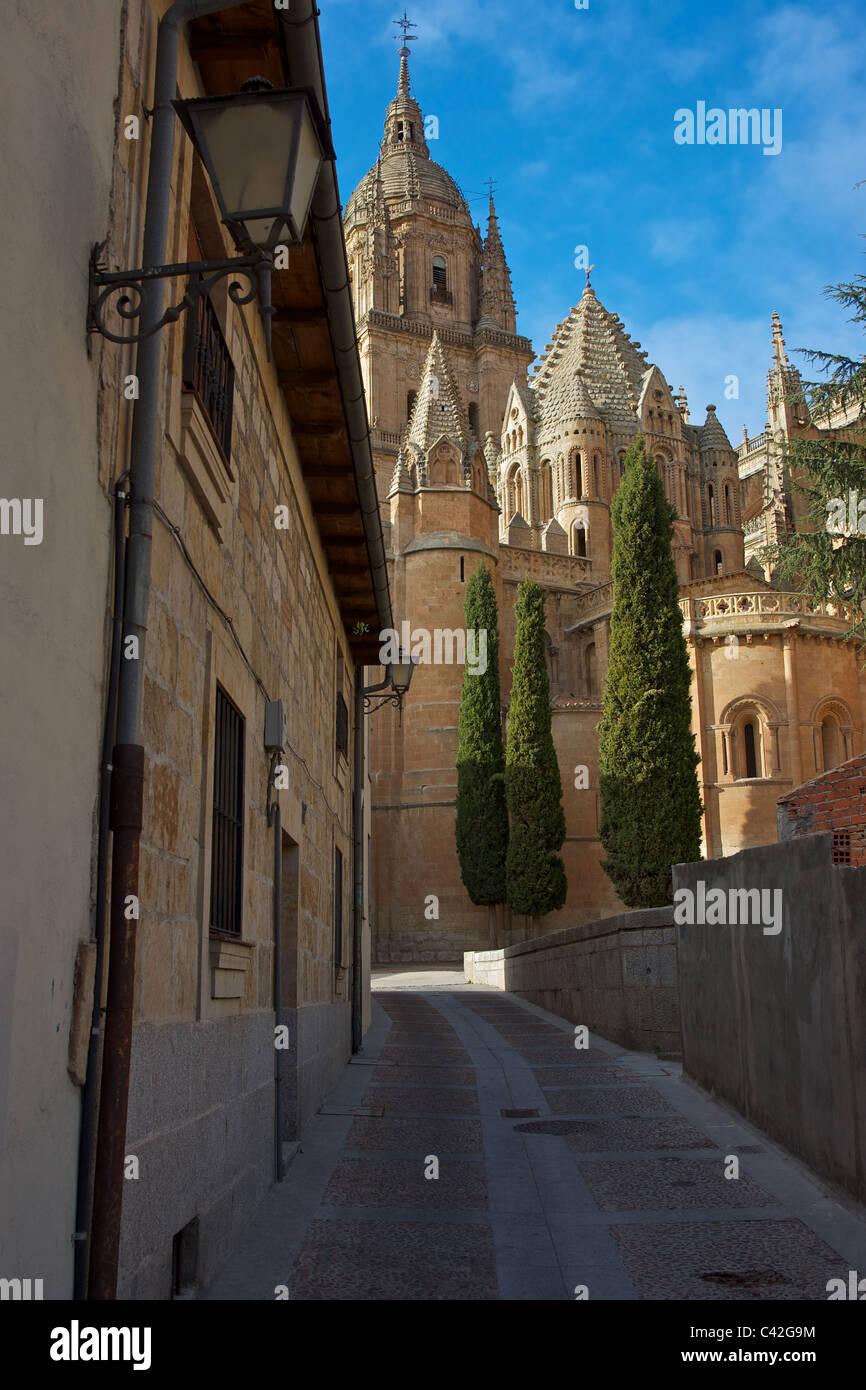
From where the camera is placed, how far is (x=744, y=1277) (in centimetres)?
513

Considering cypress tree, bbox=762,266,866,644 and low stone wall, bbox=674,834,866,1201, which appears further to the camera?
cypress tree, bbox=762,266,866,644

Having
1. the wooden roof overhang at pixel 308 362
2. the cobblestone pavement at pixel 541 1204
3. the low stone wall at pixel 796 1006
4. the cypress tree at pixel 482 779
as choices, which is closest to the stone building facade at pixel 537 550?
the cypress tree at pixel 482 779

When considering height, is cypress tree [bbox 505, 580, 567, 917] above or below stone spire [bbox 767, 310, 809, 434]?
below

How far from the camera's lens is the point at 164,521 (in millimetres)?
4344

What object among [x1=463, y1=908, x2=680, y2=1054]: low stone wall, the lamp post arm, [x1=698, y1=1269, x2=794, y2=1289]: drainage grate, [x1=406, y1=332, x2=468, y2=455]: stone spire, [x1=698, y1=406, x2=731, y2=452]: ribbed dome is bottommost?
[x1=698, y1=1269, x2=794, y2=1289]: drainage grate

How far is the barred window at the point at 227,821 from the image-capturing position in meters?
5.61

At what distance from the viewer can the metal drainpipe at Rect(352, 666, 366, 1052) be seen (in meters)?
14.1

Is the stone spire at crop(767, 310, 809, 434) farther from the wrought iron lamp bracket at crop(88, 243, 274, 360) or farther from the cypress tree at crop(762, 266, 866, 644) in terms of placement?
the wrought iron lamp bracket at crop(88, 243, 274, 360)

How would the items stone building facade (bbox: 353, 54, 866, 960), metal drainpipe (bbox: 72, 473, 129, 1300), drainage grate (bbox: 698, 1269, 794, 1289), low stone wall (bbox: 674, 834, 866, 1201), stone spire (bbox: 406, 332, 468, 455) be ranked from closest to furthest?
metal drainpipe (bbox: 72, 473, 129, 1300)
drainage grate (bbox: 698, 1269, 794, 1289)
low stone wall (bbox: 674, 834, 866, 1201)
stone building facade (bbox: 353, 54, 866, 960)
stone spire (bbox: 406, 332, 468, 455)

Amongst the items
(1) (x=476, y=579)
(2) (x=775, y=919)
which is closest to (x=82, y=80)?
(2) (x=775, y=919)

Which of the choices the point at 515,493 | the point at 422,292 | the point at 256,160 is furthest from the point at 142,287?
the point at 422,292

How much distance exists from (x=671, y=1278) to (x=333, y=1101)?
5.40 metres

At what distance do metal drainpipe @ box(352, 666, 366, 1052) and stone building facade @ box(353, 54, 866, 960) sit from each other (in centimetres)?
1916

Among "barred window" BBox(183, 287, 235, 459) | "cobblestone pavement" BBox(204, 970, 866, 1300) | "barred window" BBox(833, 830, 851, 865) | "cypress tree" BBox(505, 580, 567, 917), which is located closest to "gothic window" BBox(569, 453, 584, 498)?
"cypress tree" BBox(505, 580, 567, 917)
